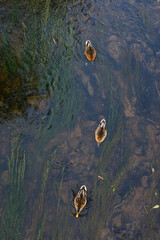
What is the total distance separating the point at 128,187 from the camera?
418cm

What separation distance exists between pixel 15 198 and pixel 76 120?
185cm

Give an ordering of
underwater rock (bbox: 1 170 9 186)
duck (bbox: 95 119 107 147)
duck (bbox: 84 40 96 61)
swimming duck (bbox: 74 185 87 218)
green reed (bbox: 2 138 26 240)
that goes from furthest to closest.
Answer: duck (bbox: 84 40 96 61)
duck (bbox: 95 119 107 147)
underwater rock (bbox: 1 170 9 186)
swimming duck (bbox: 74 185 87 218)
green reed (bbox: 2 138 26 240)

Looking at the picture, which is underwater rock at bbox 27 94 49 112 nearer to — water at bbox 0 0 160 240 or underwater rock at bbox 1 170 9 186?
water at bbox 0 0 160 240

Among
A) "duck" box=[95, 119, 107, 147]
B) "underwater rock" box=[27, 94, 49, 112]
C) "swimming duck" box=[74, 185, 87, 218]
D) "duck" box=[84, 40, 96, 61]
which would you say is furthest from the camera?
"duck" box=[84, 40, 96, 61]

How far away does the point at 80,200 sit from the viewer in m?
3.75

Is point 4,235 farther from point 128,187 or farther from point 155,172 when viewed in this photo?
point 155,172

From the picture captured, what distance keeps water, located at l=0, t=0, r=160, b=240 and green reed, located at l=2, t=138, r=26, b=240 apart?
15 millimetres

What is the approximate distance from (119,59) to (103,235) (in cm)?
Result: 404

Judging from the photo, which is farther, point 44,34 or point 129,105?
point 44,34

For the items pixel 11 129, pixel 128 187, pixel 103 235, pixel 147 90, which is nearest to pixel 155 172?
pixel 128 187

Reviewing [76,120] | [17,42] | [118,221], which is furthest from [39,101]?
[118,221]

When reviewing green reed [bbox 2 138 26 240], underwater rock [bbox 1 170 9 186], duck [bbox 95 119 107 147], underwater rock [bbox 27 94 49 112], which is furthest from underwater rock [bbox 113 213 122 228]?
underwater rock [bbox 27 94 49 112]

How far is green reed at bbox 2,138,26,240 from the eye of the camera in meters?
3.59

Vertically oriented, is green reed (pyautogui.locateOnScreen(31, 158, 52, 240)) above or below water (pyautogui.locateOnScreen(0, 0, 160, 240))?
below
